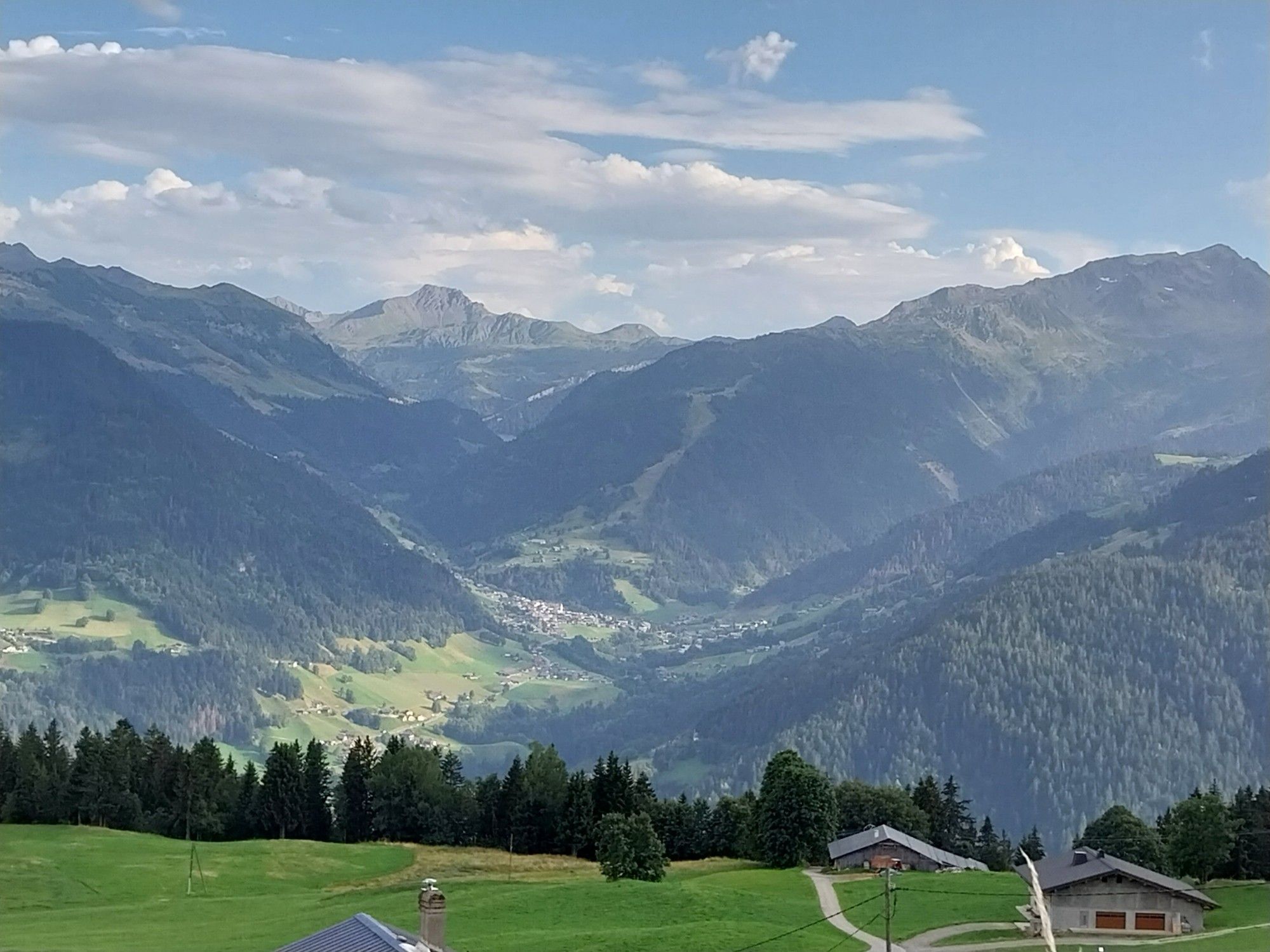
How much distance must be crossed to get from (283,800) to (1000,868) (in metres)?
78.7

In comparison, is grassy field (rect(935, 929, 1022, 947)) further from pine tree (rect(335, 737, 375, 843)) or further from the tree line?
pine tree (rect(335, 737, 375, 843))

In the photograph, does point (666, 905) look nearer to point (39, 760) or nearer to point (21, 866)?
point (21, 866)

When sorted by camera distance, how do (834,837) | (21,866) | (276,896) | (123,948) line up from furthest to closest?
(834,837), (21,866), (276,896), (123,948)

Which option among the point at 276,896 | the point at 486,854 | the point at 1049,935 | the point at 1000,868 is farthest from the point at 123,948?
the point at 1000,868

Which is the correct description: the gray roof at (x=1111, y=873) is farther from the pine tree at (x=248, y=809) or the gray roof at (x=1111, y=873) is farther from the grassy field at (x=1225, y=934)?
the pine tree at (x=248, y=809)

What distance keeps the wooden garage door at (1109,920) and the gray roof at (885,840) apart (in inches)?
1444

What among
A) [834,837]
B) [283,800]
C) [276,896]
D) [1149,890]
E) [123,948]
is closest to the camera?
[123,948]

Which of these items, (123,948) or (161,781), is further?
(161,781)

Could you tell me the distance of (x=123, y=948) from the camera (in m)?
75.1

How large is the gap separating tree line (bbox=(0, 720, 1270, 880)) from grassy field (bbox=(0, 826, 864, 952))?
22.4 feet

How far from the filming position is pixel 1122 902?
85875mm

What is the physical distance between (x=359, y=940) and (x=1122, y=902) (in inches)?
2239

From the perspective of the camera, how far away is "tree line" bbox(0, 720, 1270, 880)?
446ft

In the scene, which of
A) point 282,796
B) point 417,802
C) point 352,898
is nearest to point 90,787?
point 282,796
